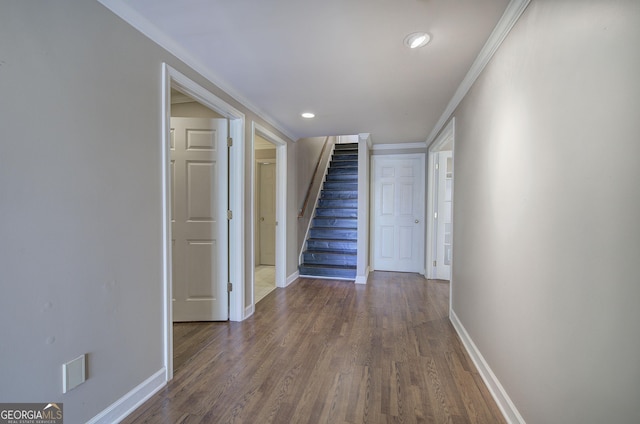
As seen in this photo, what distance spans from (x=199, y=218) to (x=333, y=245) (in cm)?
267

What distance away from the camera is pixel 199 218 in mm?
2717

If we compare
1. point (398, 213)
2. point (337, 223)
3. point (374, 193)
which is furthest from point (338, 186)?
point (398, 213)

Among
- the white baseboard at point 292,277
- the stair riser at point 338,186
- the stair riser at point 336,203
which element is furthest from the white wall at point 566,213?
the stair riser at point 338,186

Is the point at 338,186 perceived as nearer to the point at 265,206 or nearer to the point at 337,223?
the point at 337,223

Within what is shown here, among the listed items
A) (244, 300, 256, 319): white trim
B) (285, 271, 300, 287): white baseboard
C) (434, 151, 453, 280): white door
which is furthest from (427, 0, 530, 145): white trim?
(285, 271, 300, 287): white baseboard

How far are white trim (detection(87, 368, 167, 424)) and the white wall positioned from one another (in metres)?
2.10

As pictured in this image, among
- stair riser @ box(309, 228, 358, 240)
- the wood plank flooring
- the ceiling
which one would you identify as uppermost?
the ceiling

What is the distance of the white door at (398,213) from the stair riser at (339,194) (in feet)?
2.75

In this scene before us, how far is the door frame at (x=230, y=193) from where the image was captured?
1.79 metres

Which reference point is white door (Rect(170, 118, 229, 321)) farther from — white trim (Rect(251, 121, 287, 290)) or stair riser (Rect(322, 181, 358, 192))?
stair riser (Rect(322, 181, 358, 192))

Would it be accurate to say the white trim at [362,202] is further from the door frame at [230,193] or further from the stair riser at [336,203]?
the door frame at [230,193]

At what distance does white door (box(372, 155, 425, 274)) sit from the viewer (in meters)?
4.74

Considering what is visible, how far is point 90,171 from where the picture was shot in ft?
4.41

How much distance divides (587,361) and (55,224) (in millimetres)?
2156
